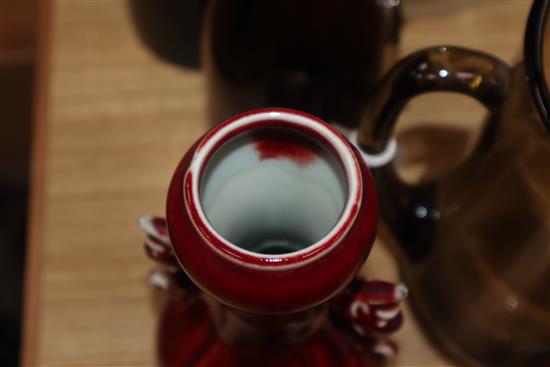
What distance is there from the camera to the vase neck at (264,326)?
26 cm

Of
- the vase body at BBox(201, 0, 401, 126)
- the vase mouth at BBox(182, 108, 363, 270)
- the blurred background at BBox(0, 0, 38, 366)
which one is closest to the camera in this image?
the vase mouth at BBox(182, 108, 363, 270)

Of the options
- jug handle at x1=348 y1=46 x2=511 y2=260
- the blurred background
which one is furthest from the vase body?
the blurred background

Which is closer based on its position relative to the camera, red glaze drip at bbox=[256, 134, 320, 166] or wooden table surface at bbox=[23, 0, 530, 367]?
red glaze drip at bbox=[256, 134, 320, 166]

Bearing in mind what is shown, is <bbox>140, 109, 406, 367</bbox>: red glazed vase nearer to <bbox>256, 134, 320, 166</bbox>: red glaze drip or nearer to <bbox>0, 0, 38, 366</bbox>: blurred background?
Result: <bbox>256, 134, 320, 166</bbox>: red glaze drip

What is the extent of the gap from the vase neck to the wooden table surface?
0.38ft

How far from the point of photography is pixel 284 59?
13.8 inches

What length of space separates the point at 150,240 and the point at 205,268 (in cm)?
7

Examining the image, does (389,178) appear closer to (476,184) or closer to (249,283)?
(476,184)

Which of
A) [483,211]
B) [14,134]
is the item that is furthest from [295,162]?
[14,134]

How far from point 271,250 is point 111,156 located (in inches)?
7.5

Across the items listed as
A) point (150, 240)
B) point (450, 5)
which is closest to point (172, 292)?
point (150, 240)

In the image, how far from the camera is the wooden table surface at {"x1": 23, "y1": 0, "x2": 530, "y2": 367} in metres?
0.40

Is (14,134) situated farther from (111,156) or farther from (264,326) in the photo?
(264,326)

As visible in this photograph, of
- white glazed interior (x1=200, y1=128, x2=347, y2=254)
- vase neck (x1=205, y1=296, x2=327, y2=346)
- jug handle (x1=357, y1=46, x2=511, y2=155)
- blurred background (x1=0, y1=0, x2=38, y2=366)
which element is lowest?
blurred background (x1=0, y1=0, x2=38, y2=366)
